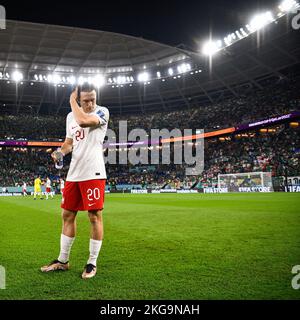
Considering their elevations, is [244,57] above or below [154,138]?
Answer: above

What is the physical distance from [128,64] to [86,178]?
4831 centimetres

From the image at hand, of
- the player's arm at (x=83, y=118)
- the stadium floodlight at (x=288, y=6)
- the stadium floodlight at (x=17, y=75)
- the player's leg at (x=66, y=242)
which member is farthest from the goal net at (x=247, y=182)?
the player's arm at (x=83, y=118)

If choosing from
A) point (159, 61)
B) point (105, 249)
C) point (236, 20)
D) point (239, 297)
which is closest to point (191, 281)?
point (239, 297)

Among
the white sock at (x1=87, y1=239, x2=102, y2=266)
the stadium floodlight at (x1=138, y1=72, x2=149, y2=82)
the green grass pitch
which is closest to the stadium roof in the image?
the stadium floodlight at (x1=138, y1=72, x2=149, y2=82)

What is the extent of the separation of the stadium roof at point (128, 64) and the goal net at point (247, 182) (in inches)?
595

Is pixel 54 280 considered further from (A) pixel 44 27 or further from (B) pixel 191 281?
(A) pixel 44 27

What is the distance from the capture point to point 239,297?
3.13 m

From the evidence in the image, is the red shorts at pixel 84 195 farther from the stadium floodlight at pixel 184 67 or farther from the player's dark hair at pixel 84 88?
the stadium floodlight at pixel 184 67

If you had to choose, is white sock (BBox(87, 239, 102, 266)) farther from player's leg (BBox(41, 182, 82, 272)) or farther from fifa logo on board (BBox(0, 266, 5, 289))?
fifa logo on board (BBox(0, 266, 5, 289))

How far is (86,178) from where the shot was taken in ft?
13.8

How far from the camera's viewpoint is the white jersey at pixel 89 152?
4224 mm

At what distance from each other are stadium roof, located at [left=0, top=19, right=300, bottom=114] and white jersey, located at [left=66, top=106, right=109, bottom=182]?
35.5 meters

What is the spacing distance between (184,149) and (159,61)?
14.0 metres

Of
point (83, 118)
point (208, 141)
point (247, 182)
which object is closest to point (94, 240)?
point (83, 118)
